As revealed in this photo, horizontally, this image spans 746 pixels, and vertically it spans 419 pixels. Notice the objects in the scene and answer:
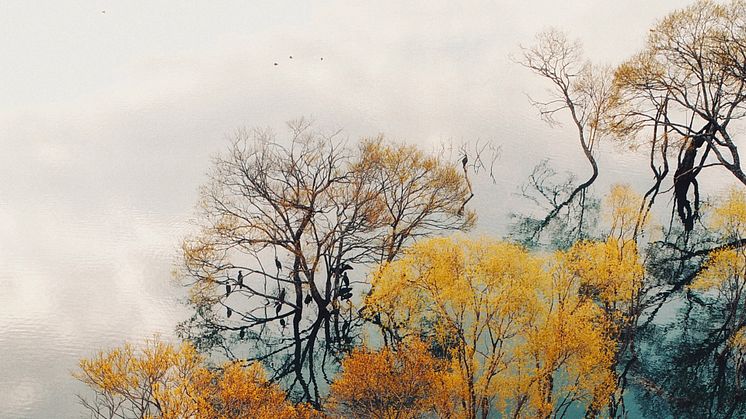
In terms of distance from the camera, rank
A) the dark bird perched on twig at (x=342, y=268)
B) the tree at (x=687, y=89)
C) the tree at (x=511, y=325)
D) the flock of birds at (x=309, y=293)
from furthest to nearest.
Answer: the tree at (x=687, y=89), the dark bird perched on twig at (x=342, y=268), the flock of birds at (x=309, y=293), the tree at (x=511, y=325)

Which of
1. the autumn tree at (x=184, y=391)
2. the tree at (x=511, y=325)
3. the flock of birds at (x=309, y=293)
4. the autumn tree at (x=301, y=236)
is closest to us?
the autumn tree at (x=184, y=391)

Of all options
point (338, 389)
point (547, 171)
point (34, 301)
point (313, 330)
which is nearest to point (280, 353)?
point (313, 330)

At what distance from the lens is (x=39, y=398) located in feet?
60.0

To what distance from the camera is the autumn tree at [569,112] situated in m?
27.8

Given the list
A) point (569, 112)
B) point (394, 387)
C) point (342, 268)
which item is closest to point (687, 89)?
point (569, 112)

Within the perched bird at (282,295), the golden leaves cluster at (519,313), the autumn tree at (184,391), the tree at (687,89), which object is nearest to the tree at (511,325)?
the golden leaves cluster at (519,313)

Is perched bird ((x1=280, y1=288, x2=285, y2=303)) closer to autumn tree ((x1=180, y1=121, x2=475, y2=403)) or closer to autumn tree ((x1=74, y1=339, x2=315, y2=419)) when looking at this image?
autumn tree ((x1=180, y1=121, x2=475, y2=403))

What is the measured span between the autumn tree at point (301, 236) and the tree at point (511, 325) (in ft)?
14.9

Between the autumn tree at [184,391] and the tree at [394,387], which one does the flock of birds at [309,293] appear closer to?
the autumn tree at [184,391]

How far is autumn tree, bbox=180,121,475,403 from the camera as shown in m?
21.7

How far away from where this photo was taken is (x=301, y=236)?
2323 cm

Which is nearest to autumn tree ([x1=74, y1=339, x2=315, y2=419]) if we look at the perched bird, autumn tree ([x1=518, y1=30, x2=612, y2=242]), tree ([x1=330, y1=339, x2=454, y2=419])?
tree ([x1=330, y1=339, x2=454, y2=419])

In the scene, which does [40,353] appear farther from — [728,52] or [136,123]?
[728,52]

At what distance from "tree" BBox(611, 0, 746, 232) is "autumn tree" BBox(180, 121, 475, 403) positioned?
9.06 m
